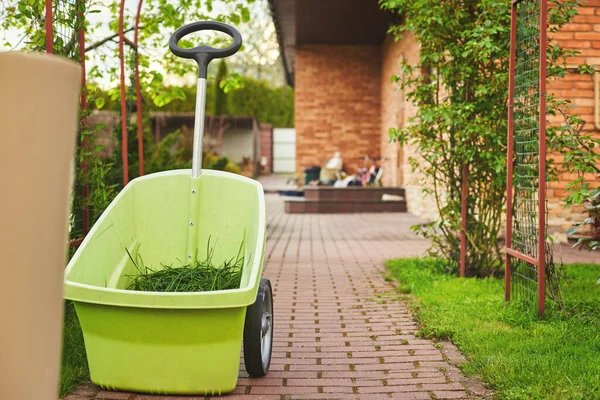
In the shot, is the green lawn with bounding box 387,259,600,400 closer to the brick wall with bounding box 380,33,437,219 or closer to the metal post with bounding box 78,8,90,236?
the metal post with bounding box 78,8,90,236

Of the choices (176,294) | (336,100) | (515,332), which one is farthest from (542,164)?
(336,100)

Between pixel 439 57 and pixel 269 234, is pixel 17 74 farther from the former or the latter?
pixel 269 234

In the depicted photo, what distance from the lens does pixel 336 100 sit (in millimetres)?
17219

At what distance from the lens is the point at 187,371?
2686 mm

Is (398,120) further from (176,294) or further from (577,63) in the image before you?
(176,294)

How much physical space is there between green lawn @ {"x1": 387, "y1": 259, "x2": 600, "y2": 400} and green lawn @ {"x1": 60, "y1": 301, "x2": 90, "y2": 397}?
1.65 meters

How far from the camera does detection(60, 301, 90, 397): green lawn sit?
2.86 meters

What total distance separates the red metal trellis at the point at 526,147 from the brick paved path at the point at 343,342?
77 centimetres

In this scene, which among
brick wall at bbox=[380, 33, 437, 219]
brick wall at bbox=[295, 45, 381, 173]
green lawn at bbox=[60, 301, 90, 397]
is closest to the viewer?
green lawn at bbox=[60, 301, 90, 397]

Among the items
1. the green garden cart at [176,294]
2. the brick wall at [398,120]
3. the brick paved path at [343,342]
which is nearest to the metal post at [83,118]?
the green garden cart at [176,294]

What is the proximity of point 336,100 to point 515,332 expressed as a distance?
14.0 meters

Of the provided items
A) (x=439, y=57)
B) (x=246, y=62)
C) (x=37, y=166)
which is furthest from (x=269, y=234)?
(x=246, y=62)

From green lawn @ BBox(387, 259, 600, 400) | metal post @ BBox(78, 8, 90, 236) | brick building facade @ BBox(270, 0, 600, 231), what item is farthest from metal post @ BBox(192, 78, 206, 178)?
brick building facade @ BBox(270, 0, 600, 231)

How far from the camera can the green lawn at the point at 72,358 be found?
112 inches
